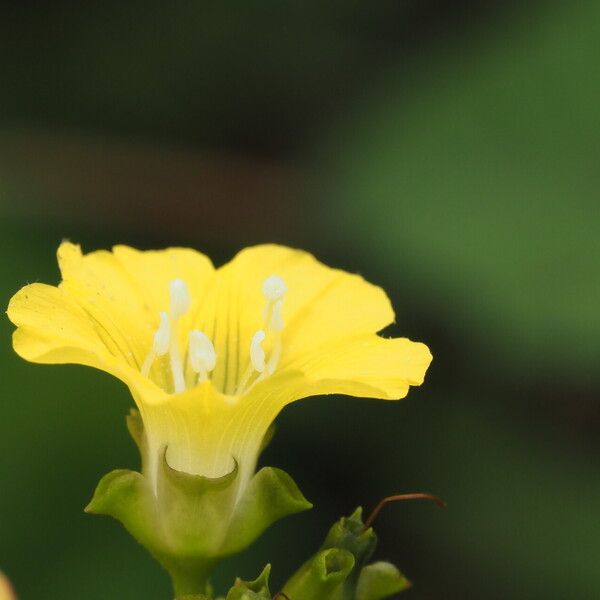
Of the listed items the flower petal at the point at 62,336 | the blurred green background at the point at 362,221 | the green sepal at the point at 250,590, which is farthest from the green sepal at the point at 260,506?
the blurred green background at the point at 362,221

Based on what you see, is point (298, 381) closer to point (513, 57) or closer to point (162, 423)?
point (162, 423)

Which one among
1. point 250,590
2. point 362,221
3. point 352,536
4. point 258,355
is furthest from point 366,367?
point 362,221

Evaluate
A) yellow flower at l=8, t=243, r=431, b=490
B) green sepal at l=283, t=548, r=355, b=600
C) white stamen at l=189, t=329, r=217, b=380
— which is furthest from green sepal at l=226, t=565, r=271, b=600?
white stamen at l=189, t=329, r=217, b=380

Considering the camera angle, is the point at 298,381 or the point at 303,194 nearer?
the point at 298,381

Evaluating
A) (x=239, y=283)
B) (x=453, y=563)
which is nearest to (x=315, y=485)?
(x=453, y=563)

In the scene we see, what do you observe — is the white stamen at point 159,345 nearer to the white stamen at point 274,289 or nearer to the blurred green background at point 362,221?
the white stamen at point 274,289

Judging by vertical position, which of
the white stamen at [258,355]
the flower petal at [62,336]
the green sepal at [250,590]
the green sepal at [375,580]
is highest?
the flower petal at [62,336]

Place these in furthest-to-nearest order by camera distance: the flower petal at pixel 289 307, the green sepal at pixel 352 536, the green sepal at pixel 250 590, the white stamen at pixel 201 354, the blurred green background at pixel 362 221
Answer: the blurred green background at pixel 362 221, the flower petal at pixel 289 307, the white stamen at pixel 201 354, the green sepal at pixel 352 536, the green sepal at pixel 250 590
